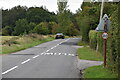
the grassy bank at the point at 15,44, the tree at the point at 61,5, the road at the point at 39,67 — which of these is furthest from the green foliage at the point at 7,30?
the road at the point at 39,67

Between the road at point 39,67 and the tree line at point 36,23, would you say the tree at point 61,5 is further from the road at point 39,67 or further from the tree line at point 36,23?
the road at point 39,67

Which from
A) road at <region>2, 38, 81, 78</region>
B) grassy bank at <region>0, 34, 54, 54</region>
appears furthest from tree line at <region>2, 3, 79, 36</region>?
road at <region>2, 38, 81, 78</region>

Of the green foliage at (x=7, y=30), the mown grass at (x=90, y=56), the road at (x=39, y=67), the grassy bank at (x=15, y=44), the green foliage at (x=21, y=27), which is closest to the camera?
the road at (x=39, y=67)

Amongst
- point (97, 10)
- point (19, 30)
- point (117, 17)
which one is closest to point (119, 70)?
point (117, 17)

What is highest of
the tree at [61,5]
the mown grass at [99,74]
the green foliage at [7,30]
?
the tree at [61,5]

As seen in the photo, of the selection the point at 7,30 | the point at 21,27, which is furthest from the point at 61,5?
the point at 7,30

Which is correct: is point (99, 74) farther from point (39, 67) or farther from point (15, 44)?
point (15, 44)

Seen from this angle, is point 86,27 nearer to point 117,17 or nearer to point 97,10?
point 97,10

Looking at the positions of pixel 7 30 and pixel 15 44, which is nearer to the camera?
pixel 15 44

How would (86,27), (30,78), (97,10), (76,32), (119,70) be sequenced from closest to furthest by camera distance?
1. (119,70)
2. (30,78)
3. (97,10)
4. (86,27)
5. (76,32)

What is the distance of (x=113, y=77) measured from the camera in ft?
33.4

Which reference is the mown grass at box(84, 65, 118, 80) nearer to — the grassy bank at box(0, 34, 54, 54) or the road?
the road

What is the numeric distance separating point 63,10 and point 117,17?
81090mm

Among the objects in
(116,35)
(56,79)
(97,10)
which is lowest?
(56,79)
